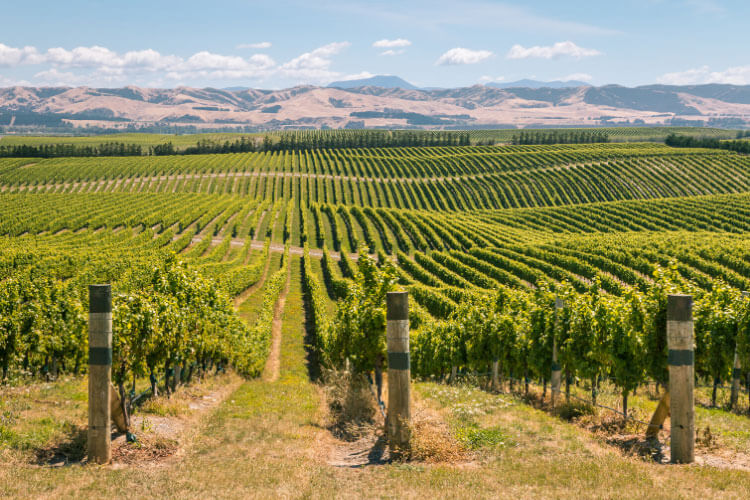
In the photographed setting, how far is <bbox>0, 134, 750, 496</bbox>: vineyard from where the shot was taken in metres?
14.5

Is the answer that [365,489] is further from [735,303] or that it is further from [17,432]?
[735,303]

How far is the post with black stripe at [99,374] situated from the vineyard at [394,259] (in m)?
1.90

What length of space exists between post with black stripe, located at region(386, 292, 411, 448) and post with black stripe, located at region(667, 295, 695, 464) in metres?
4.58

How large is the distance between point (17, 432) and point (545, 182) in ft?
491

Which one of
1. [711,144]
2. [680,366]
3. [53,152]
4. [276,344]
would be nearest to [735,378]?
[680,366]

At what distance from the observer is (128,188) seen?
458 feet

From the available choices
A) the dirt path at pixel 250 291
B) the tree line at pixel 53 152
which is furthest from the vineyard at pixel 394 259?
the tree line at pixel 53 152

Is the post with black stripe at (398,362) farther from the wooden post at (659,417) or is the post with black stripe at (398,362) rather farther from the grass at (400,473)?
the wooden post at (659,417)

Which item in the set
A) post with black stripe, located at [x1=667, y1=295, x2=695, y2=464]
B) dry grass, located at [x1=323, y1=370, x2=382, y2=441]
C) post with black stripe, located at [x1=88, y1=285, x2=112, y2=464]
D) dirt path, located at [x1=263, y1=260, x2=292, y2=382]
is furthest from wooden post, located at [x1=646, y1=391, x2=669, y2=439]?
dirt path, located at [x1=263, y1=260, x2=292, y2=382]

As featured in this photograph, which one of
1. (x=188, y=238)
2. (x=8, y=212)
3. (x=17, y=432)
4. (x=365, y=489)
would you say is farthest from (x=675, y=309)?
(x=8, y=212)

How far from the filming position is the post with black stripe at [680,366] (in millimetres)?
9578

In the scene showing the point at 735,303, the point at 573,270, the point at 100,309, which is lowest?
the point at 573,270

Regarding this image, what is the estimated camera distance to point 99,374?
31.9ft

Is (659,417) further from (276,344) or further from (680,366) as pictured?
(276,344)
